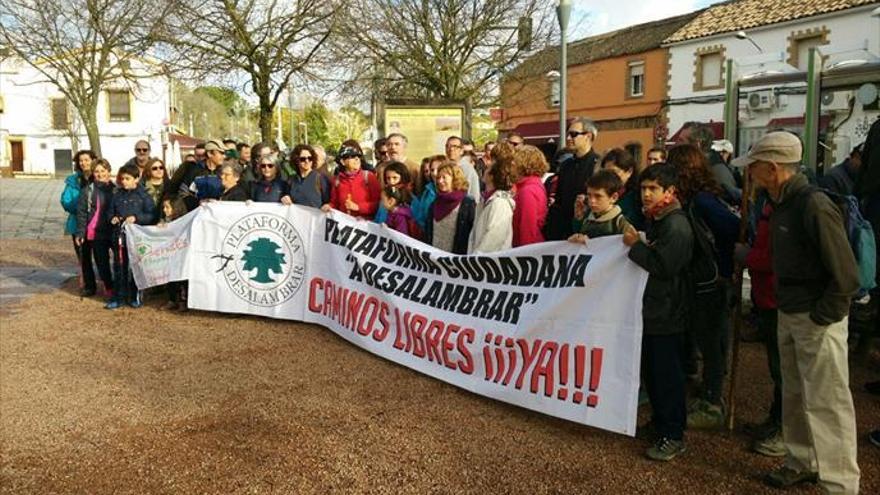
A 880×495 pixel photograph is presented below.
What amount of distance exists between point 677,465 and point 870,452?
47.7 inches

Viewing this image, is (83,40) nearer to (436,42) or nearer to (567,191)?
(436,42)

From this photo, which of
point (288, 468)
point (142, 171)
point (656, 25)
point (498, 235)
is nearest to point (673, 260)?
point (498, 235)

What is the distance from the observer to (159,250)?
28.2 feet

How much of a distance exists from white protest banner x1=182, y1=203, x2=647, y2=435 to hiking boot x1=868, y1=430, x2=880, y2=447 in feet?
4.85

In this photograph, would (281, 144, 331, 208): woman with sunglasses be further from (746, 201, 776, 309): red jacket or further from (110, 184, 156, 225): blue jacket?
(746, 201, 776, 309): red jacket

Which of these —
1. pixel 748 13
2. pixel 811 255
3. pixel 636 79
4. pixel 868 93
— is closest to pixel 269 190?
pixel 811 255

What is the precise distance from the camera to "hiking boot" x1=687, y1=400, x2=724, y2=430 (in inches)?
185

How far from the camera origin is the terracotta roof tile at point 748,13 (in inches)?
1049

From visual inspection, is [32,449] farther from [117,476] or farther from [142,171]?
[142,171]

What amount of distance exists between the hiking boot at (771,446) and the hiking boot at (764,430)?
0.03 m

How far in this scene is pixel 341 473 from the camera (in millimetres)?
4027

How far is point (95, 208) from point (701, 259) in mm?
7393

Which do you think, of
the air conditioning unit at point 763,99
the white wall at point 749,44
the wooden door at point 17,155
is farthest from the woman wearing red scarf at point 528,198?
the wooden door at point 17,155

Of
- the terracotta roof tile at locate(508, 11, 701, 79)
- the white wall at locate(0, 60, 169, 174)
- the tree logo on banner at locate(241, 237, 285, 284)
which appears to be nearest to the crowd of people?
the tree logo on banner at locate(241, 237, 285, 284)
